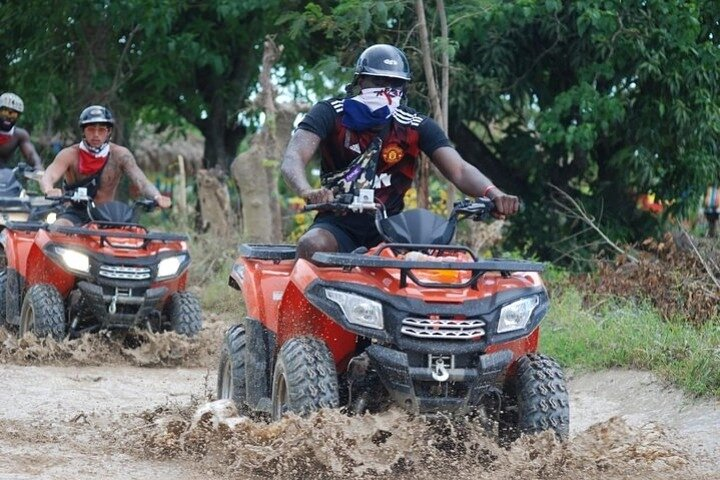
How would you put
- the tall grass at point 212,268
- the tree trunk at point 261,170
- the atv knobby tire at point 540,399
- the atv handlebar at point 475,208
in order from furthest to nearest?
the tree trunk at point 261,170
the tall grass at point 212,268
the atv handlebar at point 475,208
the atv knobby tire at point 540,399

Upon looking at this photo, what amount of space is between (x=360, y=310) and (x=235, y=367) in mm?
1444

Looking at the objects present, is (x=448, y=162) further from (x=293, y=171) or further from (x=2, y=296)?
(x=2, y=296)

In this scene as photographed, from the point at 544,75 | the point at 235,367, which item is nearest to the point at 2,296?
the point at 235,367

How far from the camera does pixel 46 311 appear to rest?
31.8 feet

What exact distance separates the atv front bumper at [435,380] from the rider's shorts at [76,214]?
556cm

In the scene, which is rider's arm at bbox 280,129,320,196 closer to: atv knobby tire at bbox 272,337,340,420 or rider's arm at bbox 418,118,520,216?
rider's arm at bbox 418,118,520,216

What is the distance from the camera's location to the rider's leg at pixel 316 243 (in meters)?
5.89

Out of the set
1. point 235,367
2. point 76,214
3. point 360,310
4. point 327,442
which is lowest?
point 327,442

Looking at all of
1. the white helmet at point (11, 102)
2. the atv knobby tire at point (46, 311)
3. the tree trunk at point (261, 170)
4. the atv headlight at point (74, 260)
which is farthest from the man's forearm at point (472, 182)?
the tree trunk at point (261, 170)

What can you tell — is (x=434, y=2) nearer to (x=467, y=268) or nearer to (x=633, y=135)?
(x=633, y=135)

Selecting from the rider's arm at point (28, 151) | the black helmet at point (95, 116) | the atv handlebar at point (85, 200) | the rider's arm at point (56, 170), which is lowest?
the atv handlebar at point (85, 200)

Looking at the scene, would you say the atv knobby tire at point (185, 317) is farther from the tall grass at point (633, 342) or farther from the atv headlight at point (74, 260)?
the tall grass at point (633, 342)

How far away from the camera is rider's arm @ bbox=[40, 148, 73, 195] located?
33.1 feet

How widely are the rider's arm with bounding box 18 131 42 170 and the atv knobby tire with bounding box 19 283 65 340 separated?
358cm
